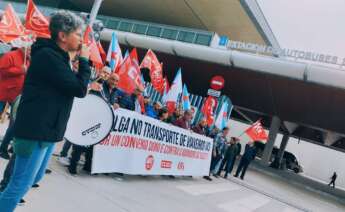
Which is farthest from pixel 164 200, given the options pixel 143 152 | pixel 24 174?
pixel 24 174

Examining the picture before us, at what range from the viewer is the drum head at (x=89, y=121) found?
5723mm

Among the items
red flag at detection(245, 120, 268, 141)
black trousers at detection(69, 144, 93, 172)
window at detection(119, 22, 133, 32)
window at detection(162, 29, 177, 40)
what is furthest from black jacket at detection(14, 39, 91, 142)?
window at detection(119, 22, 133, 32)

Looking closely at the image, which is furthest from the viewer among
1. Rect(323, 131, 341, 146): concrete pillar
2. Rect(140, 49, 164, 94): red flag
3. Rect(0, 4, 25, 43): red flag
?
Rect(323, 131, 341, 146): concrete pillar

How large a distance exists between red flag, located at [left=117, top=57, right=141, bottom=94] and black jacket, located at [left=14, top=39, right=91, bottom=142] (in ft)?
18.5

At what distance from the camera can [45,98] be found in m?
2.84

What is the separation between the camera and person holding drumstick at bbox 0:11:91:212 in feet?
9.29

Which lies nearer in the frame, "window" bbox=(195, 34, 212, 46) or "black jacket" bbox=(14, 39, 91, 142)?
"black jacket" bbox=(14, 39, 91, 142)

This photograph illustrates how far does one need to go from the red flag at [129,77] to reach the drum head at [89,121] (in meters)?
2.81

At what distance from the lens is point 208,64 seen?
2712 cm

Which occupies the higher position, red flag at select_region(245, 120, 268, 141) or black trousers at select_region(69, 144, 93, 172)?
red flag at select_region(245, 120, 268, 141)

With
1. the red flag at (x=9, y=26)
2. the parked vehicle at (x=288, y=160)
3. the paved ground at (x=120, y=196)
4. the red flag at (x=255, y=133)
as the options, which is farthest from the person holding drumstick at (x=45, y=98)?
the parked vehicle at (x=288, y=160)

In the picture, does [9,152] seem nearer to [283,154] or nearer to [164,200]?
[164,200]

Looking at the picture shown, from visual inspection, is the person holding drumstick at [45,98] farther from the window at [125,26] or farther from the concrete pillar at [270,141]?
the window at [125,26]

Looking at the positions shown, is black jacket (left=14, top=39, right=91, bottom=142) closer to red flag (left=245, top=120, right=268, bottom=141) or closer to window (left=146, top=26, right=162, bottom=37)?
red flag (left=245, top=120, right=268, bottom=141)
